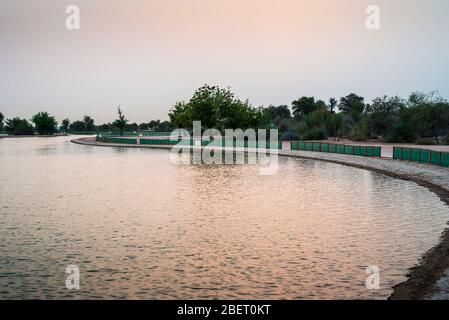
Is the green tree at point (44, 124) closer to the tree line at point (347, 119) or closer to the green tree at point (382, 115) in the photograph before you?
the tree line at point (347, 119)

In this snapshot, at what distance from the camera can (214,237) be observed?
1258 centimetres

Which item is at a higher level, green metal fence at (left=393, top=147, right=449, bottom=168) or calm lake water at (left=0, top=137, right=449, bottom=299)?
green metal fence at (left=393, top=147, right=449, bottom=168)

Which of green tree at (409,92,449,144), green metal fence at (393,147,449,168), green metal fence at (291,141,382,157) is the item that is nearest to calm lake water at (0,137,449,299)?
green metal fence at (393,147,449,168)

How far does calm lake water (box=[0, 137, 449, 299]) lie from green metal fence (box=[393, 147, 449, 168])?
7211mm

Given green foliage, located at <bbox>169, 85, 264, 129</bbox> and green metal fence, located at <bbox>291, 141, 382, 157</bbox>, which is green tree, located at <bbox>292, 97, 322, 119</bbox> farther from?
green metal fence, located at <bbox>291, 141, 382, 157</bbox>

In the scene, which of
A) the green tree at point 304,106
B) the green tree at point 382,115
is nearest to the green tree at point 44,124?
the green tree at point 304,106

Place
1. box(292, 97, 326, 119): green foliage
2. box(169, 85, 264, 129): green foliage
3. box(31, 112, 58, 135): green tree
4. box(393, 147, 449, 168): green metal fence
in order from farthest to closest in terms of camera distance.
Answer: box(31, 112, 58, 135): green tree → box(292, 97, 326, 119): green foliage → box(169, 85, 264, 129): green foliage → box(393, 147, 449, 168): green metal fence

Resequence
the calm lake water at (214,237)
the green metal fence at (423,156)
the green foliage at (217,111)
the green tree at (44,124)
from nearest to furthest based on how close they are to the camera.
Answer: the calm lake water at (214,237), the green metal fence at (423,156), the green foliage at (217,111), the green tree at (44,124)

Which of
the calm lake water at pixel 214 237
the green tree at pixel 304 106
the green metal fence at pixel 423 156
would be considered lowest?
the calm lake water at pixel 214 237

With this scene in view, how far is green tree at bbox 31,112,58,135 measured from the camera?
16334 cm

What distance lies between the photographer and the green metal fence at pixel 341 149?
124ft

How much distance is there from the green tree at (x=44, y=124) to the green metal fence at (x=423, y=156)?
480 ft
